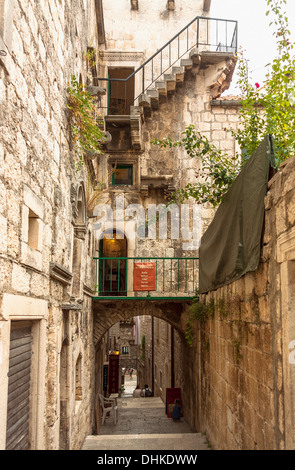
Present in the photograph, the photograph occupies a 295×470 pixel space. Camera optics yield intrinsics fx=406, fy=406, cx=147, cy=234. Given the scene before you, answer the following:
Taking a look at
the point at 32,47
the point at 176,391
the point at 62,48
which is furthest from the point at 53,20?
the point at 176,391

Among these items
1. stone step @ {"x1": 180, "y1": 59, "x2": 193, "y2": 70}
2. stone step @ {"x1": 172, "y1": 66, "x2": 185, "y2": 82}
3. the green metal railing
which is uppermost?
stone step @ {"x1": 180, "y1": 59, "x2": 193, "y2": 70}

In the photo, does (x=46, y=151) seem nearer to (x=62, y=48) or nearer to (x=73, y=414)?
(x=62, y=48)

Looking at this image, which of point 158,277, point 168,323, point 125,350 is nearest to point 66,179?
point 158,277

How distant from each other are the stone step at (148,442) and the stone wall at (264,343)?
1.01m

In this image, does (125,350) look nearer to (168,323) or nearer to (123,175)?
(168,323)

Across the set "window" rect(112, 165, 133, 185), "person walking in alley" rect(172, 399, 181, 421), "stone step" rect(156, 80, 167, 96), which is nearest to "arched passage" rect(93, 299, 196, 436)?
"person walking in alley" rect(172, 399, 181, 421)

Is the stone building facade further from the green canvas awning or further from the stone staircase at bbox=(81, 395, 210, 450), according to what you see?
the green canvas awning

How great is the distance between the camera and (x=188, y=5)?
12.4 meters

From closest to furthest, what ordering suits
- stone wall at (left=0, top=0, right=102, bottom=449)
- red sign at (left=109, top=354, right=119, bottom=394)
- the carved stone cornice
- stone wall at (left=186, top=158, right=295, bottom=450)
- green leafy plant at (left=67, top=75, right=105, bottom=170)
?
stone wall at (left=0, top=0, right=102, bottom=449) → stone wall at (left=186, top=158, right=295, bottom=450) → green leafy plant at (left=67, top=75, right=105, bottom=170) → the carved stone cornice → red sign at (left=109, top=354, right=119, bottom=394)

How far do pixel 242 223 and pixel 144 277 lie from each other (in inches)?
231

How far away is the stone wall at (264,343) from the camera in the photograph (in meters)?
3.16

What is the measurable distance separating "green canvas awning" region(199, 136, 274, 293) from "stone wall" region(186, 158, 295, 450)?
0.13 meters

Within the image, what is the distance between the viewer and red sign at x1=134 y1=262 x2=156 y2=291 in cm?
1016

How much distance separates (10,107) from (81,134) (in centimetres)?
305
